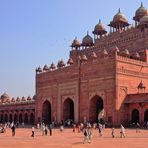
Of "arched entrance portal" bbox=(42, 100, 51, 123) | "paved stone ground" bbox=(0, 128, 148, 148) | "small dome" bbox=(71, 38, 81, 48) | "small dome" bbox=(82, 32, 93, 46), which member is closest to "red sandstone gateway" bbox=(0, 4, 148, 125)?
"arched entrance portal" bbox=(42, 100, 51, 123)

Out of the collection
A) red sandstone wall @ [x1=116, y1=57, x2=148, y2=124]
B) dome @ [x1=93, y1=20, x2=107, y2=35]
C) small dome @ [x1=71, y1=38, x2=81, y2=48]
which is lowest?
red sandstone wall @ [x1=116, y1=57, x2=148, y2=124]

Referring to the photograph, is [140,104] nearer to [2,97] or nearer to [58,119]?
[58,119]

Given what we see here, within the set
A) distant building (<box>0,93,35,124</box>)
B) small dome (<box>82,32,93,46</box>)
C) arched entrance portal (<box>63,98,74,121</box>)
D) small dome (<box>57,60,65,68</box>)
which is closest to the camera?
arched entrance portal (<box>63,98,74,121</box>)

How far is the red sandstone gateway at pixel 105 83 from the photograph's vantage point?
2994 cm

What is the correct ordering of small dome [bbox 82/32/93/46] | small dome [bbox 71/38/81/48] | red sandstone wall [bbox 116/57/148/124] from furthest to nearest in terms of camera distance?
1. small dome [bbox 71/38/81/48]
2. small dome [bbox 82/32/93/46]
3. red sandstone wall [bbox 116/57/148/124]

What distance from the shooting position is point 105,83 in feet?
101

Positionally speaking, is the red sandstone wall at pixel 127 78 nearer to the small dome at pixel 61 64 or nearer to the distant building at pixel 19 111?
the small dome at pixel 61 64

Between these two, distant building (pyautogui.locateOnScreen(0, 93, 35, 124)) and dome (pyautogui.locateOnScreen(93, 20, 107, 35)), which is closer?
dome (pyautogui.locateOnScreen(93, 20, 107, 35))

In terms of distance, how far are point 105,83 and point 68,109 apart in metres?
7.41

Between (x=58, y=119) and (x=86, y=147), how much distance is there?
21270 millimetres

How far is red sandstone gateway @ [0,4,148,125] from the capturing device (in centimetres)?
2994

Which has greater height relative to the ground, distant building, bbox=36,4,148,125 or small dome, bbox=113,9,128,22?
small dome, bbox=113,9,128,22

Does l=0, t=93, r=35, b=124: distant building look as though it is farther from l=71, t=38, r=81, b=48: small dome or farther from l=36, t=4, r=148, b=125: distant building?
l=71, t=38, r=81, b=48: small dome

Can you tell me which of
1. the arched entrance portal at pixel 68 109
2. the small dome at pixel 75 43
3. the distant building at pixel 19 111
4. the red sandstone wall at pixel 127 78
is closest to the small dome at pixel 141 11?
the small dome at pixel 75 43
